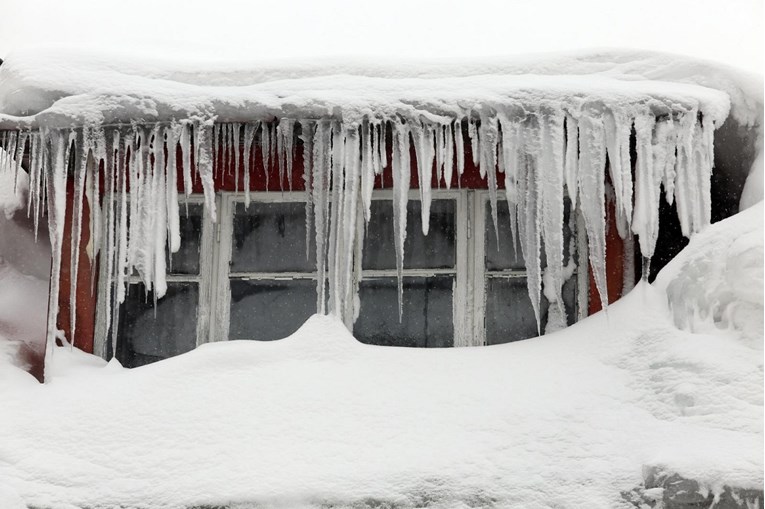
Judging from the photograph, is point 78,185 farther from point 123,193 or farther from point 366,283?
point 366,283

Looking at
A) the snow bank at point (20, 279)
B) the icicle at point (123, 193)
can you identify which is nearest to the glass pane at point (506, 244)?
the icicle at point (123, 193)

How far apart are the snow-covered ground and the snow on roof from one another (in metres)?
0.92

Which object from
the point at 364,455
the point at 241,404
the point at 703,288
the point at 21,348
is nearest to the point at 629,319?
the point at 703,288

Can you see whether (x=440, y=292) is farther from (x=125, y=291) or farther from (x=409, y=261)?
(x=125, y=291)

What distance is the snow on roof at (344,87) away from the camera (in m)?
5.96

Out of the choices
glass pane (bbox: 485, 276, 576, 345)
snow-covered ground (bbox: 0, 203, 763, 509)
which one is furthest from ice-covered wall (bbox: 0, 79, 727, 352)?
snow-covered ground (bbox: 0, 203, 763, 509)

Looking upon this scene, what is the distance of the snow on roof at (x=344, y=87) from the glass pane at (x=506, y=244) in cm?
82

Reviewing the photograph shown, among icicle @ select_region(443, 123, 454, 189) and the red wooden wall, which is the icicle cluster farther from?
the red wooden wall

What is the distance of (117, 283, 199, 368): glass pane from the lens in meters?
6.58

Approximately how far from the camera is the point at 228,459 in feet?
17.2

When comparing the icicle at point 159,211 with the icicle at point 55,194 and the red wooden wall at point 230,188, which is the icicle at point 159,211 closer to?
the red wooden wall at point 230,188

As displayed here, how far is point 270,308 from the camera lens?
258 inches

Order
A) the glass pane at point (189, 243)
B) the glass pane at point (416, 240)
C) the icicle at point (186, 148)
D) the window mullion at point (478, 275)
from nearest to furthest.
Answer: the icicle at point (186, 148) < the window mullion at point (478, 275) < the glass pane at point (416, 240) < the glass pane at point (189, 243)

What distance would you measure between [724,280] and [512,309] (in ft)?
4.79
